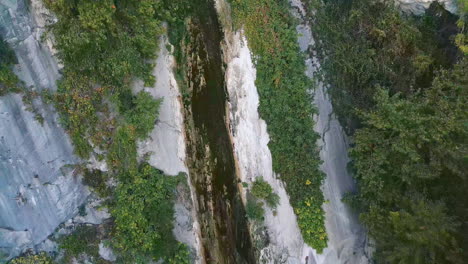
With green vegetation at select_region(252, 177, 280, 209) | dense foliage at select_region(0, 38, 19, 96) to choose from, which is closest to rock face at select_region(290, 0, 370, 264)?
Answer: green vegetation at select_region(252, 177, 280, 209)

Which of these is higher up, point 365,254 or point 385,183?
point 385,183

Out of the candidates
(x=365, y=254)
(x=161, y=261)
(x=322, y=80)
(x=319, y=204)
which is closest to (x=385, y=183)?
(x=319, y=204)

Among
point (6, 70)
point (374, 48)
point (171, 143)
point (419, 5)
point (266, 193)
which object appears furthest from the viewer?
point (171, 143)

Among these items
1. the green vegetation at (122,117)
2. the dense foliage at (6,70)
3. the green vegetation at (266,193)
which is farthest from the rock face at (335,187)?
the dense foliage at (6,70)

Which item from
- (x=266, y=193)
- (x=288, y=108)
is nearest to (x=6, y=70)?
(x=288, y=108)

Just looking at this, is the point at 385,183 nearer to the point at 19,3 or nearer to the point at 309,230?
the point at 309,230

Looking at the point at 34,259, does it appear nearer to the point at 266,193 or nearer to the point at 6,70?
the point at 6,70

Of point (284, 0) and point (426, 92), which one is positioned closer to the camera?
point (426, 92)
